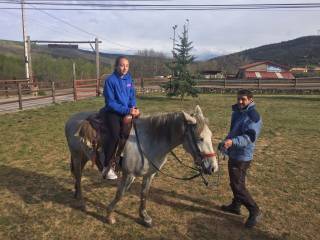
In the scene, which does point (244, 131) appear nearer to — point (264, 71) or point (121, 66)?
point (121, 66)

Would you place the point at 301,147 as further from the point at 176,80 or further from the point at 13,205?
the point at 176,80

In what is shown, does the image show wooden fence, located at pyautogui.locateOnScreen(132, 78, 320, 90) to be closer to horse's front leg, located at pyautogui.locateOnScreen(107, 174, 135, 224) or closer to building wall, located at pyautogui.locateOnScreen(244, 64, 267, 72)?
horse's front leg, located at pyautogui.locateOnScreen(107, 174, 135, 224)

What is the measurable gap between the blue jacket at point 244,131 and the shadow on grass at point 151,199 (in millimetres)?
976

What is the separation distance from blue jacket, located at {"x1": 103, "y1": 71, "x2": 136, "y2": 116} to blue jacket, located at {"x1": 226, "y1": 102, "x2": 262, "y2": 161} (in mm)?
1520

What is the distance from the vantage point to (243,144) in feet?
14.5

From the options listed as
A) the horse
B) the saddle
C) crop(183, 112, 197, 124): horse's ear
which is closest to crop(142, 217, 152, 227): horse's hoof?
the horse

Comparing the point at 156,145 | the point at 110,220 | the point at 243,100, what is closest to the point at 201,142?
the point at 156,145

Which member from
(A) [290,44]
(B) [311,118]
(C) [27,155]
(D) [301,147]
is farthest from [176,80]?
(A) [290,44]

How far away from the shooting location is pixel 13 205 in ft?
17.6

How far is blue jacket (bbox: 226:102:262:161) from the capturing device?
175 inches

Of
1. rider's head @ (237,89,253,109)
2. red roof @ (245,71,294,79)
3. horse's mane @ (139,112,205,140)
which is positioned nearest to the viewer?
horse's mane @ (139,112,205,140)

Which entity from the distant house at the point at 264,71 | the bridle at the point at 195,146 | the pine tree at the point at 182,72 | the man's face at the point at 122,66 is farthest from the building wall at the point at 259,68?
the bridle at the point at 195,146

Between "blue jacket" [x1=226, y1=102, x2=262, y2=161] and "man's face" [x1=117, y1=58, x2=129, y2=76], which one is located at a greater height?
"man's face" [x1=117, y1=58, x2=129, y2=76]

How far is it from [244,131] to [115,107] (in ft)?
5.77
